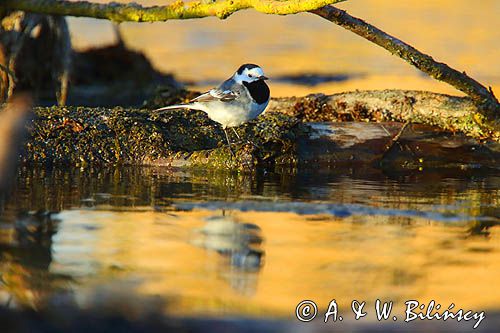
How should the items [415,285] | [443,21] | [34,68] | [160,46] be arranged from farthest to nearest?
1. [443,21]
2. [160,46]
3. [34,68]
4. [415,285]

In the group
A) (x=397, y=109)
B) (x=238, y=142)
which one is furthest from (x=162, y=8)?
(x=397, y=109)

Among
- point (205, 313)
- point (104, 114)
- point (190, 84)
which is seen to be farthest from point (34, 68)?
point (205, 313)

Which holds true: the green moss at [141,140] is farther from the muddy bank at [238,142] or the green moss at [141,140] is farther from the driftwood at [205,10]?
the driftwood at [205,10]

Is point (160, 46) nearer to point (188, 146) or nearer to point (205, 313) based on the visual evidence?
point (188, 146)

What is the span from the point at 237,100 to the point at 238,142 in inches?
15.7

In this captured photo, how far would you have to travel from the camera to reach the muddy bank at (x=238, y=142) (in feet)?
29.5

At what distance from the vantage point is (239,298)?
15.9 ft

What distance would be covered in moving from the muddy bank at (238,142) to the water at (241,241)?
1.03ft

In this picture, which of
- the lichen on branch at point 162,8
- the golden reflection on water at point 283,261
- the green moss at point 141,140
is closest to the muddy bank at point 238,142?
the green moss at point 141,140

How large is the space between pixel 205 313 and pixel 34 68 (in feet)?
30.9

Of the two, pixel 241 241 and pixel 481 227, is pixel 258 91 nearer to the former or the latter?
pixel 481 227

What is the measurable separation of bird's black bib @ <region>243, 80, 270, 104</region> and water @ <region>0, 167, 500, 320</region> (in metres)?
0.86

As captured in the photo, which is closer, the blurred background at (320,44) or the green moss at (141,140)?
the green moss at (141,140)

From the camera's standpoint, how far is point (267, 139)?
930 centimetres
